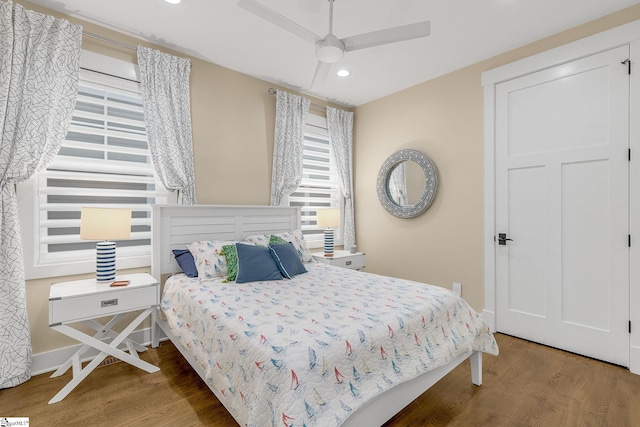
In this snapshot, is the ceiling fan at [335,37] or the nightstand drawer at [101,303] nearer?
the ceiling fan at [335,37]

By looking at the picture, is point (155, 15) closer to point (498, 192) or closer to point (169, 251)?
point (169, 251)

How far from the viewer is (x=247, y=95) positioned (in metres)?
3.57

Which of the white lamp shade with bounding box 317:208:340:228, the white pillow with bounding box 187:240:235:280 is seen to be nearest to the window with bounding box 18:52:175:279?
the white pillow with bounding box 187:240:235:280

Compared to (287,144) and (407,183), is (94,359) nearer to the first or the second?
(287,144)

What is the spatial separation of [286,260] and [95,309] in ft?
4.69

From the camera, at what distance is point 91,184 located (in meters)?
2.65

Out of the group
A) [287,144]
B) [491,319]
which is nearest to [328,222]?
[287,144]

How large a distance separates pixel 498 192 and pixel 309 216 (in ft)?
7.50

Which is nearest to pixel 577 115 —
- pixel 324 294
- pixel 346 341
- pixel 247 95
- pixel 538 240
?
pixel 538 240

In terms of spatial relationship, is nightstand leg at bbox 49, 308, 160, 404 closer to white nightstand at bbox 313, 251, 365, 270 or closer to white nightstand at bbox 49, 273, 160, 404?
white nightstand at bbox 49, 273, 160, 404

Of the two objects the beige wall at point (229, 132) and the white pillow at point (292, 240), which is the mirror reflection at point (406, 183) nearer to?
the white pillow at point (292, 240)

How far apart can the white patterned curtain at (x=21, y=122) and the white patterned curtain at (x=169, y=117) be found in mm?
569

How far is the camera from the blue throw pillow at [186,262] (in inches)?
105

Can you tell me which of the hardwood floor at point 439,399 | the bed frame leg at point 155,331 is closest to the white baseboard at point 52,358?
the hardwood floor at point 439,399
